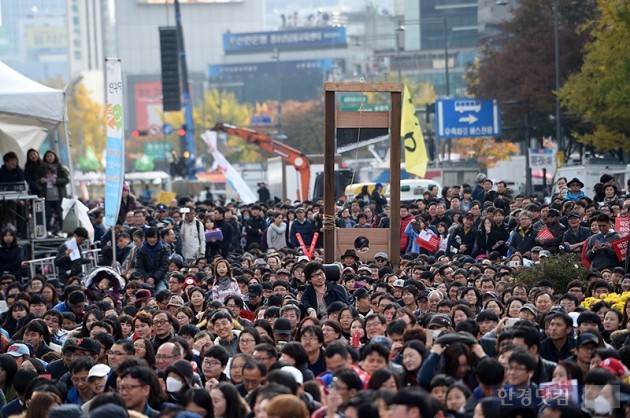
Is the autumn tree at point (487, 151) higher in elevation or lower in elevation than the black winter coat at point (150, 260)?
higher

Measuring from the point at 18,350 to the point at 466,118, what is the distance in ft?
121

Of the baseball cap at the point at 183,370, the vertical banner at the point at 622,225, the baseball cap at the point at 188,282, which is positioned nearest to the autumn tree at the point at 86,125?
the baseball cap at the point at 188,282

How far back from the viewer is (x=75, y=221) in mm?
25047

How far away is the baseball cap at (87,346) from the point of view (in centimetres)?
1307

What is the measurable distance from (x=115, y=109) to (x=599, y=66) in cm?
1982

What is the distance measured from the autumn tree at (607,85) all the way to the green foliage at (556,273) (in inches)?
719

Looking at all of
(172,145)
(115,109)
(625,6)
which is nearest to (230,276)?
(115,109)

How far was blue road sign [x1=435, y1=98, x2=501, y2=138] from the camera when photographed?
161 feet

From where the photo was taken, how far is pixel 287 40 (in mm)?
183375

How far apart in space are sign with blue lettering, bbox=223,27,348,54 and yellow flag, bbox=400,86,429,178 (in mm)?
149566

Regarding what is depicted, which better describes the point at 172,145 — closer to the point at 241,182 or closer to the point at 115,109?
the point at 241,182

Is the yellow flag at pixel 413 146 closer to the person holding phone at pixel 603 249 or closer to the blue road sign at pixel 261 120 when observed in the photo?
the person holding phone at pixel 603 249

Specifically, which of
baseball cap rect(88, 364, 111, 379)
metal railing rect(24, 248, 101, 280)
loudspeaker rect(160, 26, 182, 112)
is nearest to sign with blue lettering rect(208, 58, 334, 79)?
loudspeaker rect(160, 26, 182, 112)

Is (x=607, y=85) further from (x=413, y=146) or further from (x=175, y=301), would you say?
(x=175, y=301)
